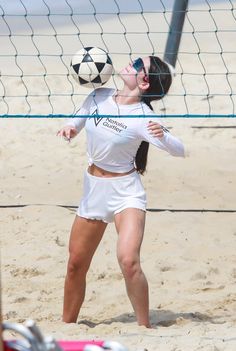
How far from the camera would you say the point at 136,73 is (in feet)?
18.9

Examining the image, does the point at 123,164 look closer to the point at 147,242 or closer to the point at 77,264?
the point at 77,264

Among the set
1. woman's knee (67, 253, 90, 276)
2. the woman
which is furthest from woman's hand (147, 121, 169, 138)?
woman's knee (67, 253, 90, 276)

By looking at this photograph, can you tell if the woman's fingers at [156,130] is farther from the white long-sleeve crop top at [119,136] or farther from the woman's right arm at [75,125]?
the woman's right arm at [75,125]

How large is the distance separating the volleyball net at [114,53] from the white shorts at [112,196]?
4.72 feet

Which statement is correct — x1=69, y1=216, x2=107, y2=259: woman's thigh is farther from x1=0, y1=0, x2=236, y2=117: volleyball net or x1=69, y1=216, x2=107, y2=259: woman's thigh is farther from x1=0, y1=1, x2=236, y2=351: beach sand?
x1=0, y1=0, x2=236, y2=117: volleyball net

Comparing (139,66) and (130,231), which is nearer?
(130,231)

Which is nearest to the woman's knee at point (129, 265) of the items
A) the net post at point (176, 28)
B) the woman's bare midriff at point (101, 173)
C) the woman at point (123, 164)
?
the woman at point (123, 164)

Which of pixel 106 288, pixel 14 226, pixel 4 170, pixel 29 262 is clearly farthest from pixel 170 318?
pixel 4 170

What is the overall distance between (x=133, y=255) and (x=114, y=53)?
5.22 metres

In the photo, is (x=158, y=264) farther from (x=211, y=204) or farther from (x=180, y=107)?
(x=180, y=107)

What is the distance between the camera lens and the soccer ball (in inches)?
231

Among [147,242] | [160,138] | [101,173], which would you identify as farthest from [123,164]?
[147,242]

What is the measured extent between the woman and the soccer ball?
0.08m

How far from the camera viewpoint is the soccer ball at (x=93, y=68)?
231 inches
